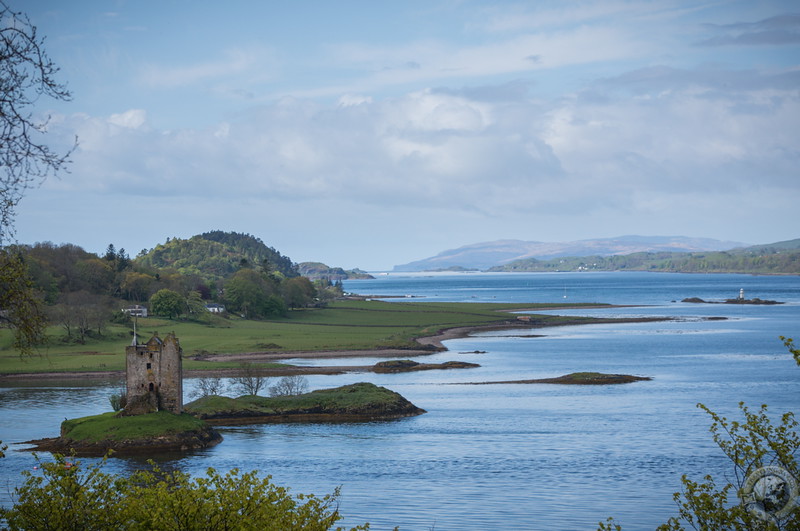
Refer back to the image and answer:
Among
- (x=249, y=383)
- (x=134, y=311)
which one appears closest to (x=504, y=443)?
(x=249, y=383)

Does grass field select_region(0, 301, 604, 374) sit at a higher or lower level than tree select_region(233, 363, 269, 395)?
higher

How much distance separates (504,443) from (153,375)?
23.1 metres

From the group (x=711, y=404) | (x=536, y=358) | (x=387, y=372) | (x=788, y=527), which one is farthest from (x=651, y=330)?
(x=788, y=527)

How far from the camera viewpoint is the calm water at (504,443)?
41594mm

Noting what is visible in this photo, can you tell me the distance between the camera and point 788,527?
1744 centimetres

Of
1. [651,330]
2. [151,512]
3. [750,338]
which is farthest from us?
[651,330]

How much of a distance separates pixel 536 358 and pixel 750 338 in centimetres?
3899

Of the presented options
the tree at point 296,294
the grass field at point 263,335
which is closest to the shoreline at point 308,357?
the grass field at point 263,335

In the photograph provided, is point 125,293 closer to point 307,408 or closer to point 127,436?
point 307,408

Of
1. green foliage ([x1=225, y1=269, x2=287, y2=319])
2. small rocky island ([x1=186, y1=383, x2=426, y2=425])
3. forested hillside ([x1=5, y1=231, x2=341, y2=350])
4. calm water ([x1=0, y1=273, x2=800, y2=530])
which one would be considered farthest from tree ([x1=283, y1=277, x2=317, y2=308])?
small rocky island ([x1=186, y1=383, x2=426, y2=425])

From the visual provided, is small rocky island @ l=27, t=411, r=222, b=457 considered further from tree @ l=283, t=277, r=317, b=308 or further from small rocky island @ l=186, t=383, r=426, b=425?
tree @ l=283, t=277, r=317, b=308

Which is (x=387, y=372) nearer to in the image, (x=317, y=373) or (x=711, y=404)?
(x=317, y=373)

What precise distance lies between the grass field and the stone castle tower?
89.6 ft

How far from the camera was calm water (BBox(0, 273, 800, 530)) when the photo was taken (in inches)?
1638
